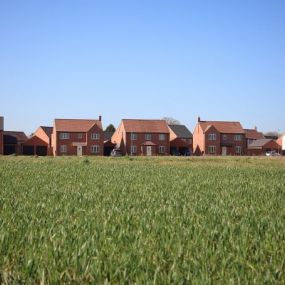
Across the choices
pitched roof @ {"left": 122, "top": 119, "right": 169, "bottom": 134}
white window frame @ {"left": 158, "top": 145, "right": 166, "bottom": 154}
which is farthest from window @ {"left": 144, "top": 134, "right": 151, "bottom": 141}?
white window frame @ {"left": 158, "top": 145, "right": 166, "bottom": 154}

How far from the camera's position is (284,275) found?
6.36 metres

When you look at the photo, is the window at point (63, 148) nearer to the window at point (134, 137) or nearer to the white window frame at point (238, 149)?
the window at point (134, 137)

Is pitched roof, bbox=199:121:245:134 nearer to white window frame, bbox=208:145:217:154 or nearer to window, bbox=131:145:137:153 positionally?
white window frame, bbox=208:145:217:154

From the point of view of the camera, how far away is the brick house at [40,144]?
86688 millimetres

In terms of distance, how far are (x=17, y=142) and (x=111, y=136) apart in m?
24.4

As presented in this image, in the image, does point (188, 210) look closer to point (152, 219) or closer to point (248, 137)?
point (152, 219)

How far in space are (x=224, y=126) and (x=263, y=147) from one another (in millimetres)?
13541

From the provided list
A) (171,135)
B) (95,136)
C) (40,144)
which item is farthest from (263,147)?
(40,144)

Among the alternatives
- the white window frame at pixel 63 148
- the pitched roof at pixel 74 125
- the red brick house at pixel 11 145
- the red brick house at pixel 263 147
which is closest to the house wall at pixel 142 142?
the pitched roof at pixel 74 125

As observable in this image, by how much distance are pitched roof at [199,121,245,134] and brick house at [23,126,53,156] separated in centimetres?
3262

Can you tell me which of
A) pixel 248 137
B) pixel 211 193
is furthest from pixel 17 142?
pixel 211 193

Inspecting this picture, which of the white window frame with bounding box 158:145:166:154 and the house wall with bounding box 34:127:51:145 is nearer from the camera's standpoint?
the house wall with bounding box 34:127:51:145

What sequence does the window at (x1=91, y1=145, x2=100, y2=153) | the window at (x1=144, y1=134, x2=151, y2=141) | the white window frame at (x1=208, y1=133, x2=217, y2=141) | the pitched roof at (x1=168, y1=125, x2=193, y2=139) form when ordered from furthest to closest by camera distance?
the pitched roof at (x1=168, y1=125, x2=193, y2=139) < the white window frame at (x1=208, y1=133, x2=217, y2=141) < the window at (x1=144, y1=134, x2=151, y2=141) < the window at (x1=91, y1=145, x2=100, y2=153)

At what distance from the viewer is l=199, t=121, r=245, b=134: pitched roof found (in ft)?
317
